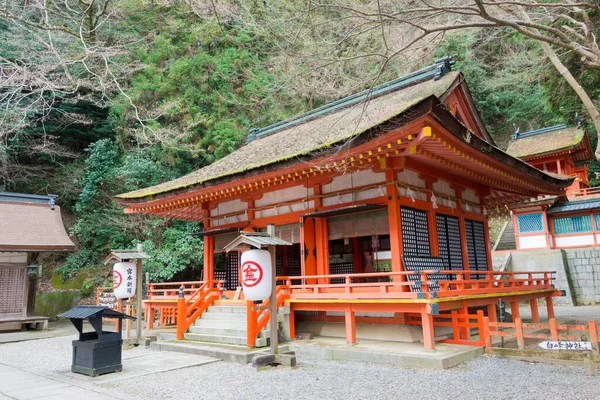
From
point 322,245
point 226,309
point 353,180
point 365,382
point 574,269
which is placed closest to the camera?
point 365,382

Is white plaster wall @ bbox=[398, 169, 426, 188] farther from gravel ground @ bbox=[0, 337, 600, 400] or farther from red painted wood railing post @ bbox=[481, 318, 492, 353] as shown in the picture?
gravel ground @ bbox=[0, 337, 600, 400]

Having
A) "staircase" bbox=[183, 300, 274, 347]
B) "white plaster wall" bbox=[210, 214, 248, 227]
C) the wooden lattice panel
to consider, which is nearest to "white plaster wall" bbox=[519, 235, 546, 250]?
"white plaster wall" bbox=[210, 214, 248, 227]

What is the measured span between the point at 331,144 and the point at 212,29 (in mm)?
15449

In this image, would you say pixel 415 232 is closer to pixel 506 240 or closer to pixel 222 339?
pixel 222 339

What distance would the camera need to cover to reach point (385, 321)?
906 centimetres

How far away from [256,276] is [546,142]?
78.5 ft

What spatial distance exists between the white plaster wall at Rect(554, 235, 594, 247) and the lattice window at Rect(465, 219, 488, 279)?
37.0 ft

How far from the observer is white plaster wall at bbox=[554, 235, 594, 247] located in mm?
20141

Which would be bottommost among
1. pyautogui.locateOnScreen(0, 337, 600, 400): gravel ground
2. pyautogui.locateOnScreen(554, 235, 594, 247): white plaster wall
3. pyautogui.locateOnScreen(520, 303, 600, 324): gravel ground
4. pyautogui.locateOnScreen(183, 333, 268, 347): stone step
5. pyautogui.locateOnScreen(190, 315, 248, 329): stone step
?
pyautogui.locateOnScreen(520, 303, 600, 324): gravel ground

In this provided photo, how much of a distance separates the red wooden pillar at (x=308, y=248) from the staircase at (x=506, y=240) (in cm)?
1620

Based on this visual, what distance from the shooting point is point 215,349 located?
8.43 meters

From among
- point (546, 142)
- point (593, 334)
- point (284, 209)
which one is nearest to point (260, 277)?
point (284, 209)

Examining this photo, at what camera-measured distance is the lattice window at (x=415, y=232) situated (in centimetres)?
916

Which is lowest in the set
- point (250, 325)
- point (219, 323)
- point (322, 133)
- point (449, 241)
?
point (219, 323)
